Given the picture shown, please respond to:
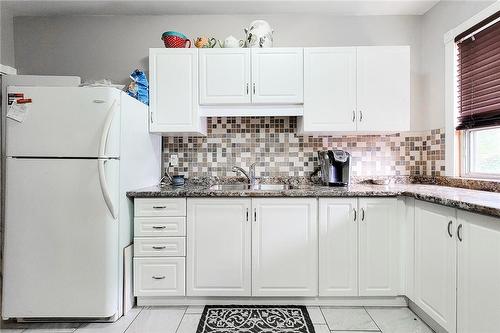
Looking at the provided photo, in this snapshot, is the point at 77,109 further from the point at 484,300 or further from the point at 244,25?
the point at 484,300

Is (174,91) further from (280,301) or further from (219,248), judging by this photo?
(280,301)

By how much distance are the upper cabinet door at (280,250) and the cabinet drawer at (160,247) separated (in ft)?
1.80

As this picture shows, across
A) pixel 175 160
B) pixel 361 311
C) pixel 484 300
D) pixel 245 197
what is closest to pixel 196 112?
pixel 175 160

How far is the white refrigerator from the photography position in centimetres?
192

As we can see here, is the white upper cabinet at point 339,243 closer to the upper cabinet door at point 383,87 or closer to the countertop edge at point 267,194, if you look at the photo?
the countertop edge at point 267,194

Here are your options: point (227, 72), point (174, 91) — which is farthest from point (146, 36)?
point (227, 72)

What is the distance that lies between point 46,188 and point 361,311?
2.35 m

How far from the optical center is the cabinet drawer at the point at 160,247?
2162mm

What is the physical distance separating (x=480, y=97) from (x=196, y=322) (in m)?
2.61

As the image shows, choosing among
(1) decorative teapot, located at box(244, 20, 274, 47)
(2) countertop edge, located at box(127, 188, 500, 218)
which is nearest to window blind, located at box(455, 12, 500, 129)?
(2) countertop edge, located at box(127, 188, 500, 218)

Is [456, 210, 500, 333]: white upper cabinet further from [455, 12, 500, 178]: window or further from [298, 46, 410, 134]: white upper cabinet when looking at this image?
[298, 46, 410, 134]: white upper cabinet

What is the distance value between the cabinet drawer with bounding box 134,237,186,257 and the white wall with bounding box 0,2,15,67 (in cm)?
223

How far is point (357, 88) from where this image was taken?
2.44 metres

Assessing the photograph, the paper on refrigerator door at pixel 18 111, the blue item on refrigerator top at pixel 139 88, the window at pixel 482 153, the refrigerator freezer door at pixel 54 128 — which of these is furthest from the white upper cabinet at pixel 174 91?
the window at pixel 482 153
